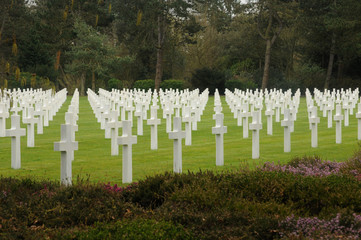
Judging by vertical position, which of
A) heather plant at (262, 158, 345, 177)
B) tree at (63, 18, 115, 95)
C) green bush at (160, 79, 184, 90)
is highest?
tree at (63, 18, 115, 95)

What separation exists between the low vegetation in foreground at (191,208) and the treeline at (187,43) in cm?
4464

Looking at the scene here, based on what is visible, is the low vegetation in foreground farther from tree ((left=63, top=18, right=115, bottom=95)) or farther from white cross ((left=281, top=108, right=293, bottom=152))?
tree ((left=63, top=18, right=115, bottom=95))

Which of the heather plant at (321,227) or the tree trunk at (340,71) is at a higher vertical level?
the tree trunk at (340,71)

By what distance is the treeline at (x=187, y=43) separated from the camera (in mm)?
54781

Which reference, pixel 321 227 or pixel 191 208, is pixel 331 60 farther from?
pixel 321 227

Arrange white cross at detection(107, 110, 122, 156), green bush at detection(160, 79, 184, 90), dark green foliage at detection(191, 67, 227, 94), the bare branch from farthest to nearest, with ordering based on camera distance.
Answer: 1. the bare branch
2. green bush at detection(160, 79, 184, 90)
3. dark green foliage at detection(191, 67, 227, 94)
4. white cross at detection(107, 110, 122, 156)

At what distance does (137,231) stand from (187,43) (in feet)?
179

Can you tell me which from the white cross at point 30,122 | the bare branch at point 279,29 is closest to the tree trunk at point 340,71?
the bare branch at point 279,29

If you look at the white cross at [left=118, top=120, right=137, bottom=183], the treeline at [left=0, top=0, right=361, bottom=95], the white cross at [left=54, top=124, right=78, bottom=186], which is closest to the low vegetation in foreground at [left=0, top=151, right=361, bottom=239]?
the white cross at [left=54, top=124, right=78, bottom=186]

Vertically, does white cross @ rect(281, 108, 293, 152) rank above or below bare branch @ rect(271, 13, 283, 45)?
below

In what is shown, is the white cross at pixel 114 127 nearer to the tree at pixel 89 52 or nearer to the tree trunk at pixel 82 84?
the tree at pixel 89 52

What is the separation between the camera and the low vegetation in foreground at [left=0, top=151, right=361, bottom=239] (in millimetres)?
5906

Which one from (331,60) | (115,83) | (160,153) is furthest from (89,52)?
(160,153)

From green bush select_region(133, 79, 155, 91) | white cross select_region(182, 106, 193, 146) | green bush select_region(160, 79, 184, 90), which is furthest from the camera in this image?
green bush select_region(133, 79, 155, 91)
